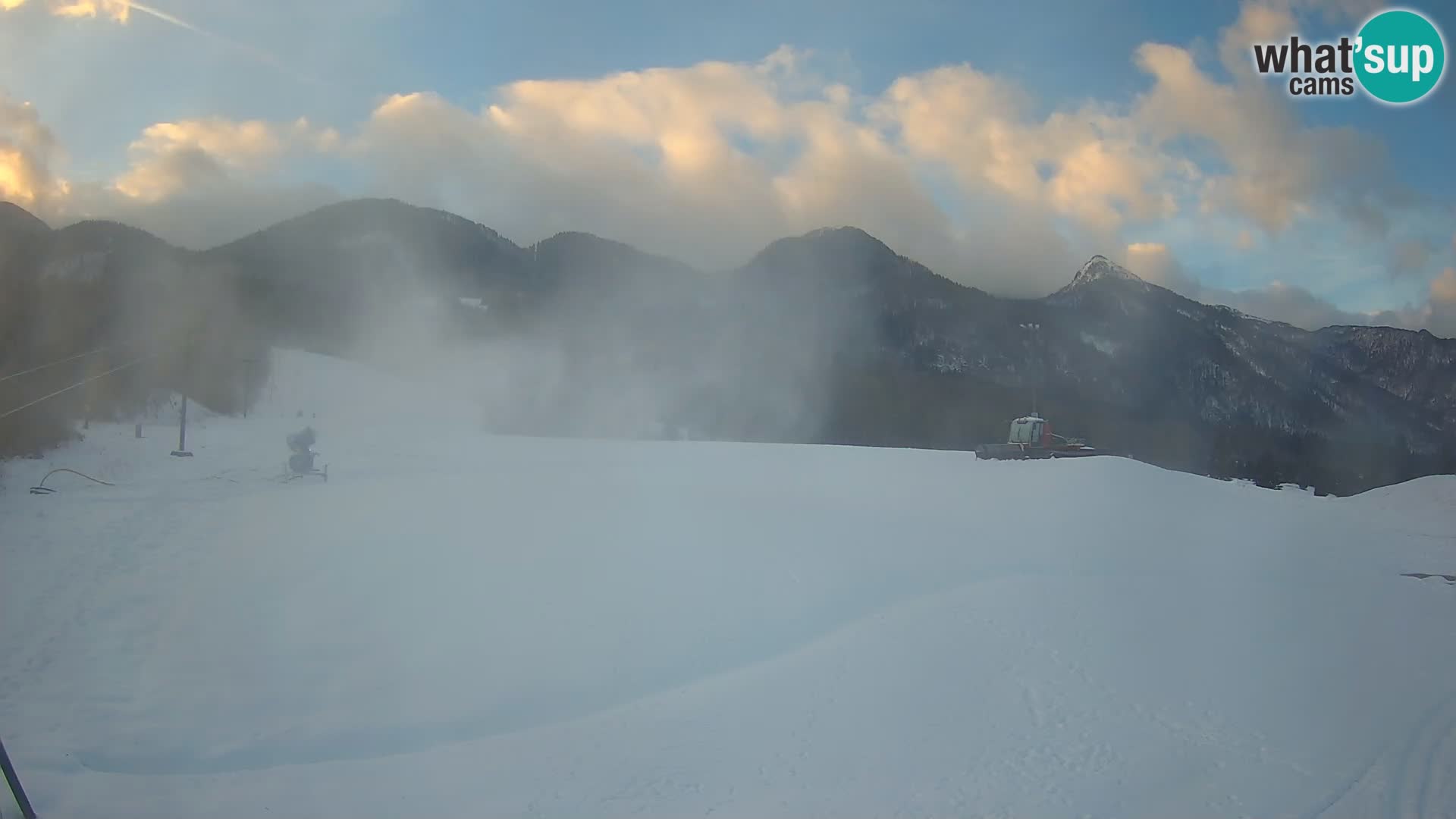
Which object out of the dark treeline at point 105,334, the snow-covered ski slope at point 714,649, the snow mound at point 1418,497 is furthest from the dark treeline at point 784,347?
the snow mound at point 1418,497

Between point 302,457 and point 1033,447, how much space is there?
53.7 ft

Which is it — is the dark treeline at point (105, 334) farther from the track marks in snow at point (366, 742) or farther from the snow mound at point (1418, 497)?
the snow mound at point (1418, 497)

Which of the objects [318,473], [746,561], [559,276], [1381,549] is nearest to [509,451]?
[318,473]

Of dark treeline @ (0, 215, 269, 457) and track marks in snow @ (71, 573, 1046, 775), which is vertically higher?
dark treeline @ (0, 215, 269, 457)

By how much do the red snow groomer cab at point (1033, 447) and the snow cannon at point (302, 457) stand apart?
14895 millimetres

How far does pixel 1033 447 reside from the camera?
725 inches

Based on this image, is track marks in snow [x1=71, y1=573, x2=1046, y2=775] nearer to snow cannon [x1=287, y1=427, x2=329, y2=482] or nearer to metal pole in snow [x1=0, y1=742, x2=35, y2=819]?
metal pole in snow [x1=0, y1=742, x2=35, y2=819]

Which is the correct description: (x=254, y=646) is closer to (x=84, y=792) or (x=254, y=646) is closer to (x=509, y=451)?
(x=84, y=792)

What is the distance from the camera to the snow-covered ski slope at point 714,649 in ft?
18.6

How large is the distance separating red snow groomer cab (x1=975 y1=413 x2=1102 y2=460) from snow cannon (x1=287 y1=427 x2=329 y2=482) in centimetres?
1490

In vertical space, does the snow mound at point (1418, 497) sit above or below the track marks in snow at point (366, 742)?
above

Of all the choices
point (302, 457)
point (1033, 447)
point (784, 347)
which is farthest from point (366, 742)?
point (784, 347)

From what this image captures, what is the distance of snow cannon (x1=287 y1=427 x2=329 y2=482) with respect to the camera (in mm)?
15773

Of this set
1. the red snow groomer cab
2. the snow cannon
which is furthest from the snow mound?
the snow cannon
